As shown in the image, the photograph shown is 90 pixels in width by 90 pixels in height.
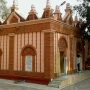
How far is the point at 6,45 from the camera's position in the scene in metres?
22.0

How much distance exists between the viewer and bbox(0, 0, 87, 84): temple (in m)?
19.0

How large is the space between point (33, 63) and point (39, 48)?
1.44 metres

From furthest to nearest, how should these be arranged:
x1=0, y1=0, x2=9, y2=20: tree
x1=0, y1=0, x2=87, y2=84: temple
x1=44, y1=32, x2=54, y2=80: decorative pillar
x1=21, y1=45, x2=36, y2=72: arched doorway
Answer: x1=0, y1=0, x2=9, y2=20: tree, x1=21, y1=45, x2=36, y2=72: arched doorway, x1=0, y1=0, x2=87, y2=84: temple, x1=44, y1=32, x2=54, y2=80: decorative pillar

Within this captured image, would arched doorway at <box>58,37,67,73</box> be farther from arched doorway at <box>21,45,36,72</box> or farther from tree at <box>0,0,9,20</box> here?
tree at <box>0,0,9,20</box>

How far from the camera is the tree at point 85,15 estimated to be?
77.1 feet

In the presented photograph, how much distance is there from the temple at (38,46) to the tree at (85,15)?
3.86 feet

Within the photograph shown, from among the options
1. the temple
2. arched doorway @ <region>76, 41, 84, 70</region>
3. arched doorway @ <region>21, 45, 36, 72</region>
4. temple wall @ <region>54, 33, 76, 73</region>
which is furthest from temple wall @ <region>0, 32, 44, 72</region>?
arched doorway @ <region>76, 41, 84, 70</region>

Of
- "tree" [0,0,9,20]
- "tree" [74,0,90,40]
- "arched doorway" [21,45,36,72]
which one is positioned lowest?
"arched doorway" [21,45,36,72]

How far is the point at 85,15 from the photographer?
23594mm

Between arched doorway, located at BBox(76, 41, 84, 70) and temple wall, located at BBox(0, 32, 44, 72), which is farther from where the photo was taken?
arched doorway, located at BBox(76, 41, 84, 70)

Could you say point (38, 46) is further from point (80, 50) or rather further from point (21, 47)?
point (80, 50)

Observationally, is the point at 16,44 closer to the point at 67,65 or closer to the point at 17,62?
the point at 17,62

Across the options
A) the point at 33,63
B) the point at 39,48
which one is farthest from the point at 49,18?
the point at 33,63

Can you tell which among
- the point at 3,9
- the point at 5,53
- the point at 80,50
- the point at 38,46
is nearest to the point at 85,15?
the point at 80,50
